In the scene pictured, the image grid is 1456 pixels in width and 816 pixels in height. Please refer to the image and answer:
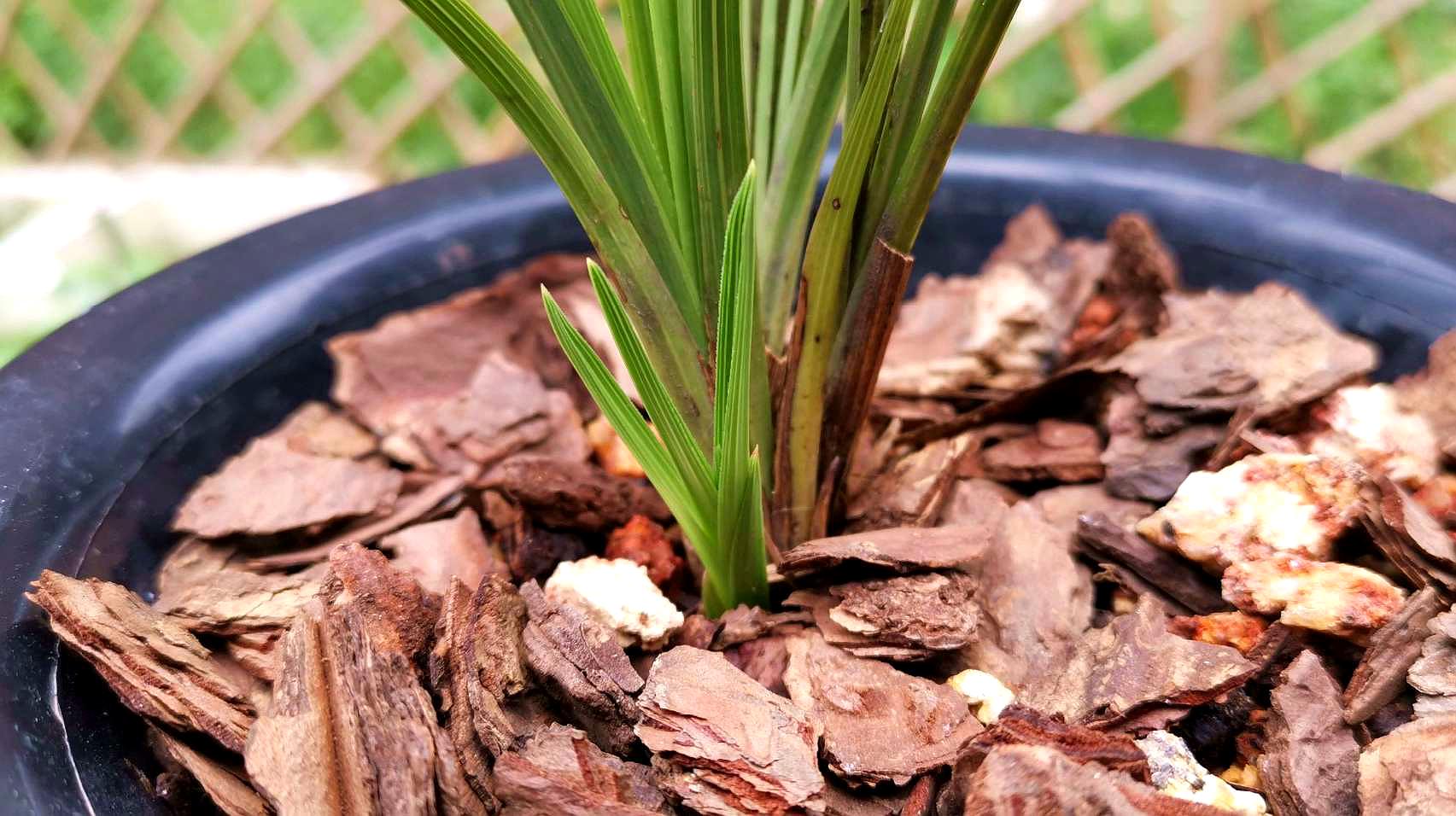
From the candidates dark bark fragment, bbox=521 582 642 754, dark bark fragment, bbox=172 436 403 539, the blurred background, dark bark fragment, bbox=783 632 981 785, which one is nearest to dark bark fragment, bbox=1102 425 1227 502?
dark bark fragment, bbox=783 632 981 785

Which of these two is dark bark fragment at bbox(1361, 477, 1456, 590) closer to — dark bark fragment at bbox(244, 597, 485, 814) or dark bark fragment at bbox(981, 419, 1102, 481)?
dark bark fragment at bbox(981, 419, 1102, 481)

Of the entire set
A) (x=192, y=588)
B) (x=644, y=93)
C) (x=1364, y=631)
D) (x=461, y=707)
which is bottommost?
(x=1364, y=631)

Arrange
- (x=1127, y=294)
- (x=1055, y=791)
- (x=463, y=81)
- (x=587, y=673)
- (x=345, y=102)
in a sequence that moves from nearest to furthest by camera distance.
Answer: (x=1055, y=791) → (x=587, y=673) → (x=1127, y=294) → (x=345, y=102) → (x=463, y=81)

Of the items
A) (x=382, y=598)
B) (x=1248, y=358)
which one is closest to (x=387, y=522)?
(x=382, y=598)

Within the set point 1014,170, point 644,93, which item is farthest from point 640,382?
point 1014,170

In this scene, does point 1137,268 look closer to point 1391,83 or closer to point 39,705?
point 39,705

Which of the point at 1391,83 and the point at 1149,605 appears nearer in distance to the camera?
the point at 1149,605

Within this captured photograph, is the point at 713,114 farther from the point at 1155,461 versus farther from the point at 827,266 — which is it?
the point at 1155,461
